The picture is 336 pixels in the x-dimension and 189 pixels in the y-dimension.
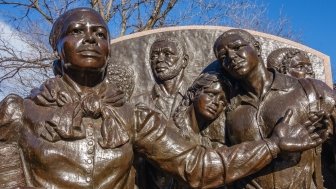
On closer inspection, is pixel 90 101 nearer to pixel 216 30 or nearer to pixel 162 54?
pixel 162 54

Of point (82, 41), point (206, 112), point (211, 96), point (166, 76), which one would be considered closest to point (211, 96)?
point (211, 96)

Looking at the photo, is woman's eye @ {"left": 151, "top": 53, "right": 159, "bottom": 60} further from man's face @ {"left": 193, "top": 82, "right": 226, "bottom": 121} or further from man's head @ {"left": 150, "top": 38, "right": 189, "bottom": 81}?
man's face @ {"left": 193, "top": 82, "right": 226, "bottom": 121}

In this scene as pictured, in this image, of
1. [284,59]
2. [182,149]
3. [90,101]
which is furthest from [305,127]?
[90,101]

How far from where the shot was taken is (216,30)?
422cm

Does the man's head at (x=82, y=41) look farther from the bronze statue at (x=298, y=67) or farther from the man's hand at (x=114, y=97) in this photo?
the bronze statue at (x=298, y=67)

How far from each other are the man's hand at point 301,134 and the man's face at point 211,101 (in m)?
0.58

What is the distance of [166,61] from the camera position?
160 inches

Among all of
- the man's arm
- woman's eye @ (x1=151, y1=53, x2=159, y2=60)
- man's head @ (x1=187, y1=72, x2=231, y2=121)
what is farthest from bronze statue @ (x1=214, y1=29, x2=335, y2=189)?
woman's eye @ (x1=151, y1=53, x2=159, y2=60)

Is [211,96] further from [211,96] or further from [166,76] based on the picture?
[166,76]

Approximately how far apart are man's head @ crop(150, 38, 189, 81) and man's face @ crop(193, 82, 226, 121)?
0.47 meters

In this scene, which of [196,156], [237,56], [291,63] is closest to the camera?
[196,156]

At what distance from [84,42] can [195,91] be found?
1.05 m

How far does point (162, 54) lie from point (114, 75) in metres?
0.44

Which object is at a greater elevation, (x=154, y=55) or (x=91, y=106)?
(x=154, y=55)
